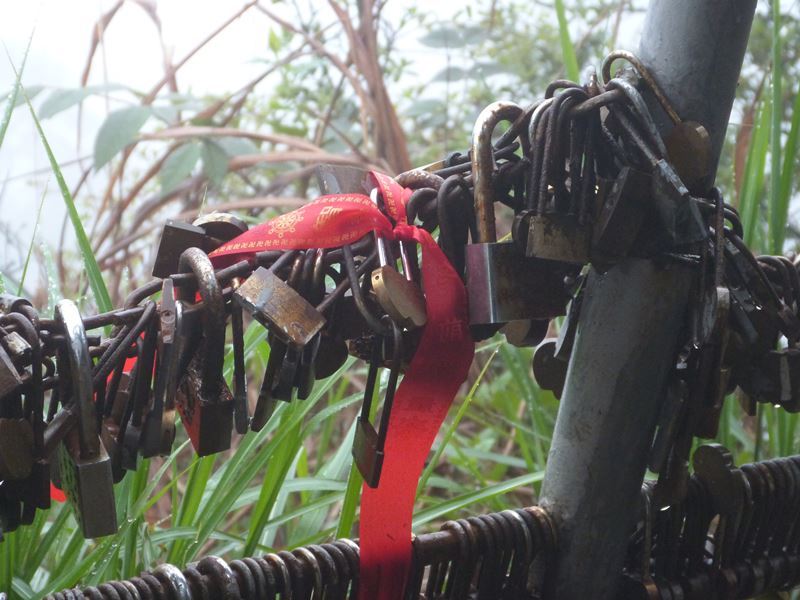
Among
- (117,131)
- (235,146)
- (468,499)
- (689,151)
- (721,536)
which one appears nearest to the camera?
(689,151)

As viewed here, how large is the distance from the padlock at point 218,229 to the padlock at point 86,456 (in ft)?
0.24

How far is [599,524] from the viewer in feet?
1.58

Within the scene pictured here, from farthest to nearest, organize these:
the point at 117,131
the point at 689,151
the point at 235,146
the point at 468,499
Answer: the point at 235,146 < the point at 117,131 < the point at 468,499 < the point at 689,151

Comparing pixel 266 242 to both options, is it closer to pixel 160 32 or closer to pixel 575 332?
pixel 575 332

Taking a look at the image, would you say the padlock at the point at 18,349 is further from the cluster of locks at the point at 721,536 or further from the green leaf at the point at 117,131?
the green leaf at the point at 117,131

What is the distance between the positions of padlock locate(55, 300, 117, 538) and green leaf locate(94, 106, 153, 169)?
837mm

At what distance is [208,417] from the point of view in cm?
34

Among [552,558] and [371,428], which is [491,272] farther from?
A: [552,558]

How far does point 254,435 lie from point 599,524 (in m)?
0.25

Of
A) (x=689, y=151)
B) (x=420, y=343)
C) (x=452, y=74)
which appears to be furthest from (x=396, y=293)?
(x=452, y=74)

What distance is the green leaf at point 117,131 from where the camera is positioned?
1111 mm

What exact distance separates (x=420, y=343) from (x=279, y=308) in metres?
0.07

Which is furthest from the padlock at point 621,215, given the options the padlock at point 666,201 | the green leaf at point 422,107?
the green leaf at point 422,107

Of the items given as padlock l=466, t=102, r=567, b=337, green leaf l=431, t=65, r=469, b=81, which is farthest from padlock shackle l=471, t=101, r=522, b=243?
green leaf l=431, t=65, r=469, b=81
